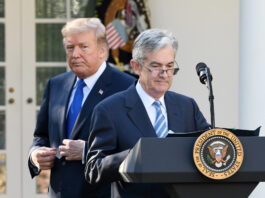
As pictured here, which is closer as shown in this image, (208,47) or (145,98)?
(145,98)

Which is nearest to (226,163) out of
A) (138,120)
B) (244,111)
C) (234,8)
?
(138,120)

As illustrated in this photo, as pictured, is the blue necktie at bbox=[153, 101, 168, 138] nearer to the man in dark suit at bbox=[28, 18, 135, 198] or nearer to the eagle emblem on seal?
the eagle emblem on seal

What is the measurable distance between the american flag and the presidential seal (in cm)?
434

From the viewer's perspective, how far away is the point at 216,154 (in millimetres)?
2709

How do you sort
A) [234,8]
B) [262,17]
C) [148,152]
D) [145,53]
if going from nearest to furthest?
[148,152], [145,53], [262,17], [234,8]

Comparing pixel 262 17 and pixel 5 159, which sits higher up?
pixel 262 17

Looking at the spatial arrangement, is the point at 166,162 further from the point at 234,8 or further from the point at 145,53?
the point at 234,8

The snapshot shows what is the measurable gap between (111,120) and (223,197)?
0.71 metres

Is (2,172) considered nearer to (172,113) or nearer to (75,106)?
(75,106)

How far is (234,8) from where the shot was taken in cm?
707

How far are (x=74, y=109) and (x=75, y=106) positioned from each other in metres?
0.02

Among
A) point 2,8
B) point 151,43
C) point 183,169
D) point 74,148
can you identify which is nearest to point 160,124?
point 151,43

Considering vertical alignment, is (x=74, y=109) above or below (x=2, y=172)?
above

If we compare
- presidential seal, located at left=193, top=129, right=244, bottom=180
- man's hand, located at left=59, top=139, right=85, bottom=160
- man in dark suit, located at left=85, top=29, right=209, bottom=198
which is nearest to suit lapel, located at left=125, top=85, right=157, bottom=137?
man in dark suit, located at left=85, top=29, right=209, bottom=198
